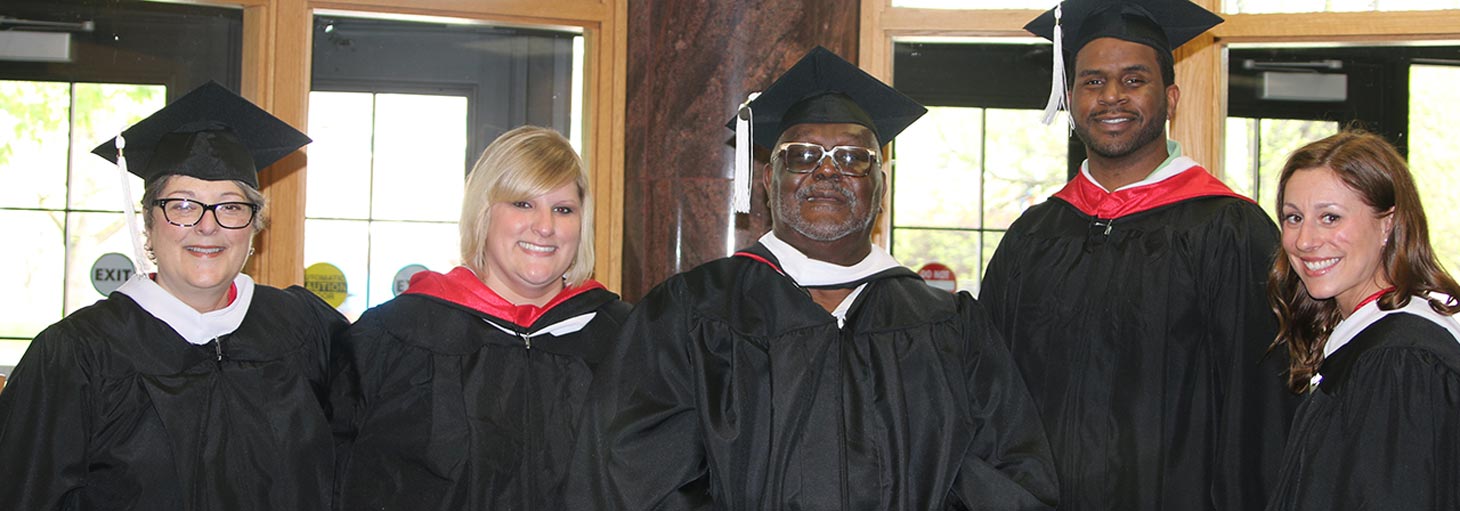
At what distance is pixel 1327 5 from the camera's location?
4.23m

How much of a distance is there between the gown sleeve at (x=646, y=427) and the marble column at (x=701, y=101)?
124cm

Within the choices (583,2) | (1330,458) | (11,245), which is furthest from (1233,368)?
(11,245)

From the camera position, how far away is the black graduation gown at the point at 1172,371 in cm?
285

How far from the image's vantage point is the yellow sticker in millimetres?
4316

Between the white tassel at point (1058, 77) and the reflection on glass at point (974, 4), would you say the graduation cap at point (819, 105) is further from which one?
the reflection on glass at point (974, 4)

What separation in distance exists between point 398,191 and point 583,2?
0.94 metres

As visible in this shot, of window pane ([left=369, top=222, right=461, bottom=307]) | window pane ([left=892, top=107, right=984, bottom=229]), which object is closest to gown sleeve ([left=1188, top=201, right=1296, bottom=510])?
window pane ([left=892, top=107, right=984, bottom=229])

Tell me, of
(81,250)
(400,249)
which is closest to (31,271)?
(81,250)

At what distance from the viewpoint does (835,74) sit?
2.83 m

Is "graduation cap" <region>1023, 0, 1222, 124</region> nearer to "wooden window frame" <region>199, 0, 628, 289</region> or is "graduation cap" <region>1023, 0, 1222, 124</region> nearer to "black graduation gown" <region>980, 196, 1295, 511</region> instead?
"black graduation gown" <region>980, 196, 1295, 511</region>

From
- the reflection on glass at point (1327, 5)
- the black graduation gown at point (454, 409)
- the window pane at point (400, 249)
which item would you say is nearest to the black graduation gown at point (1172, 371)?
the black graduation gown at point (454, 409)

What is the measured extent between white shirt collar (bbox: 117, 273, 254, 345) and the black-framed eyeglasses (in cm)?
16

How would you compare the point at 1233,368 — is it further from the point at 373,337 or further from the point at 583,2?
the point at 583,2

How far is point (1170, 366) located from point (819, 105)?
1.01 metres
